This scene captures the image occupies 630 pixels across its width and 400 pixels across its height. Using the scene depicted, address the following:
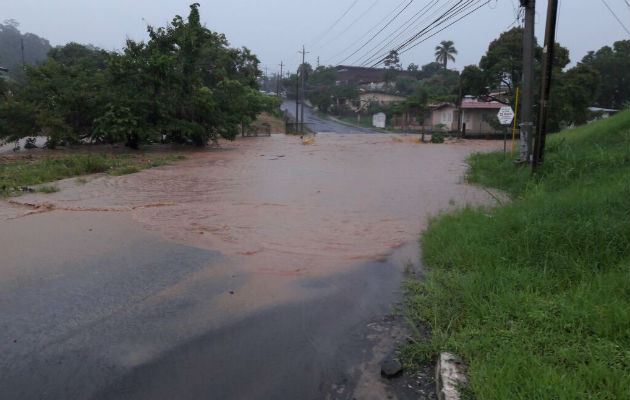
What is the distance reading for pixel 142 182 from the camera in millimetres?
15391

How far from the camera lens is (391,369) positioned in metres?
4.03

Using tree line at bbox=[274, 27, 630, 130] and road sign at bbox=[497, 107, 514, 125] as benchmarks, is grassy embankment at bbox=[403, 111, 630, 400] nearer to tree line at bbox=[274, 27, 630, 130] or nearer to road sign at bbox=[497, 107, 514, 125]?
road sign at bbox=[497, 107, 514, 125]

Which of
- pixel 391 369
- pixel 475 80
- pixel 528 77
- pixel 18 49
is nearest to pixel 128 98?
pixel 528 77

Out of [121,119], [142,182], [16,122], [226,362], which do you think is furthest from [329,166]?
[226,362]

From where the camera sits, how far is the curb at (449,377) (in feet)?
11.3

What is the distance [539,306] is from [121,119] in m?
23.3

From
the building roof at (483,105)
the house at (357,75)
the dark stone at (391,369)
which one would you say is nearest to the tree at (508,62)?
the building roof at (483,105)

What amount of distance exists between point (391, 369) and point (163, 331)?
2.26 metres

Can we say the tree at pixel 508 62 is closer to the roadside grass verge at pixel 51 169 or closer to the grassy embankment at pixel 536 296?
the roadside grass verge at pixel 51 169

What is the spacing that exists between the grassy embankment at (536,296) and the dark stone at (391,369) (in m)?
0.20

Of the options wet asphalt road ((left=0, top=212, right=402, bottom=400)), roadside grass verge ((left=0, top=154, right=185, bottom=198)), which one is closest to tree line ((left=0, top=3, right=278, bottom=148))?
roadside grass verge ((left=0, top=154, right=185, bottom=198))

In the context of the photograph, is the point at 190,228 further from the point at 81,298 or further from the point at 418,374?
the point at 418,374

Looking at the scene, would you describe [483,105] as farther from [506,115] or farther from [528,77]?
[528,77]

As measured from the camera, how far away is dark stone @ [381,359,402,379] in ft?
13.1
